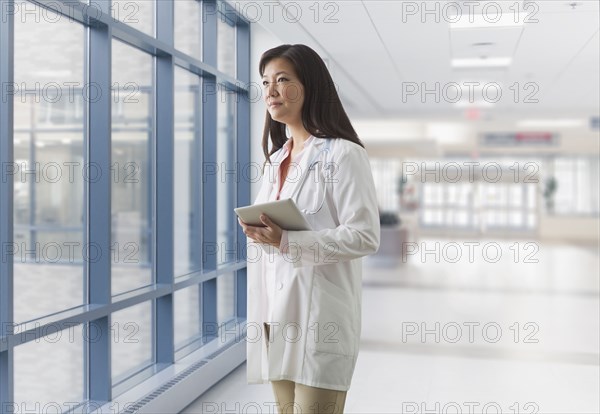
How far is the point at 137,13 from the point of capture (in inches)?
196

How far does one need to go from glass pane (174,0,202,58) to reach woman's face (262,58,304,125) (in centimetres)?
371

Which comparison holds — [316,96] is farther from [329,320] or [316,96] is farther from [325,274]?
[329,320]

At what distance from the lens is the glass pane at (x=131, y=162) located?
520 cm

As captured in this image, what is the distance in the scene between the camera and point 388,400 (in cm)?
491

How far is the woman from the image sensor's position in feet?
6.98

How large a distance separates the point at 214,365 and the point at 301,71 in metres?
3.39

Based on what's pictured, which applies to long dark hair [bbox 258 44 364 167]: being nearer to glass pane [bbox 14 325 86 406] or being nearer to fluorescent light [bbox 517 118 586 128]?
glass pane [bbox 14 325 86 406]

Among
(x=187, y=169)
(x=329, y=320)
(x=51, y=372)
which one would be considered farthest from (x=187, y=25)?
(x=329, y=320)

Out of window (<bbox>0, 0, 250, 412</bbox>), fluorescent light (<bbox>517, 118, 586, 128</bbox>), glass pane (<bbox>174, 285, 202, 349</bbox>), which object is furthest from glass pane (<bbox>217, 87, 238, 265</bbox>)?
fluorescent light (<bbox>517, 118, 586, 128</bbox>)

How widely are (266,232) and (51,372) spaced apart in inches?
111

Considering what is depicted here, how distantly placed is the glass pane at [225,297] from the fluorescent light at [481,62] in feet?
13.9

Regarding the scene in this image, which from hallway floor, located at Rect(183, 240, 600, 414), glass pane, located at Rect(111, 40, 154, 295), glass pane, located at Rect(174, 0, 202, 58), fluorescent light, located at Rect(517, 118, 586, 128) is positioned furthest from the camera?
fluorescent light, located at Rect(517, 118, 586, 128)

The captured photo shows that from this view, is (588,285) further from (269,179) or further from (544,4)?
(269,179)

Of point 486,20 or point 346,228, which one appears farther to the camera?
point 486,20
